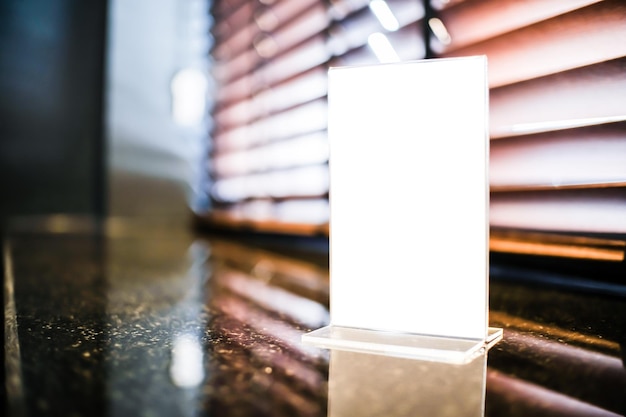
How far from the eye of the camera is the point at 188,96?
4.36 metres

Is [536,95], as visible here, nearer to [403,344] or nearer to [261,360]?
[403,344]

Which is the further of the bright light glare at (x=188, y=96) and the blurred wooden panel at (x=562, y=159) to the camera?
the bright light glare at (x=188, y=96)

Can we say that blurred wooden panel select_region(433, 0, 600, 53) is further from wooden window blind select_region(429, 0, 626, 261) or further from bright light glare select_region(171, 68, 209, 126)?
bright light glare select_region(171, 68, 209, 126)

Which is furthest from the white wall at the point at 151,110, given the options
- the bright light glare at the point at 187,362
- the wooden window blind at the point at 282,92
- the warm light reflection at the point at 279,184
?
the bright light glare at the point at 187,362

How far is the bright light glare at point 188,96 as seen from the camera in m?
4.32

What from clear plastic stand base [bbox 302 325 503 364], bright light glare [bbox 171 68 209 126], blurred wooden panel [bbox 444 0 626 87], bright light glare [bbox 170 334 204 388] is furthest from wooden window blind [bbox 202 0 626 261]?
bright light glare [bbox 171 68 209 126]

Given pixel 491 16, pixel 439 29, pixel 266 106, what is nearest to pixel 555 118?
pixel 491 16

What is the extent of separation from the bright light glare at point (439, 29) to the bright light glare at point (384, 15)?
23 centimetres

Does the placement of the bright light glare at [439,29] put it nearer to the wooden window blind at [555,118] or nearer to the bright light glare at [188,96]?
the wooden window blind at [555,118]

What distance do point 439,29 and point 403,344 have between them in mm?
1330

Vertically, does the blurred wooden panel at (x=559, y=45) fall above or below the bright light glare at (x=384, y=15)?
below

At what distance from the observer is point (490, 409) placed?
0.60m

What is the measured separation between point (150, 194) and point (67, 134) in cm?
83

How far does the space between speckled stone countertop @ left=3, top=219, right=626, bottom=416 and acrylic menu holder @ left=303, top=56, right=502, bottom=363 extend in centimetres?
4
